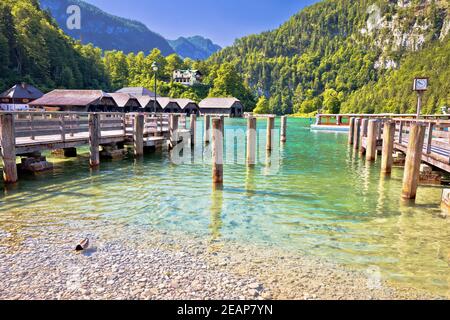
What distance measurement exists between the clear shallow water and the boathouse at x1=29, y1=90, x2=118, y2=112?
4563cm

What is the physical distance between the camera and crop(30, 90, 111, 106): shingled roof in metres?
54.5

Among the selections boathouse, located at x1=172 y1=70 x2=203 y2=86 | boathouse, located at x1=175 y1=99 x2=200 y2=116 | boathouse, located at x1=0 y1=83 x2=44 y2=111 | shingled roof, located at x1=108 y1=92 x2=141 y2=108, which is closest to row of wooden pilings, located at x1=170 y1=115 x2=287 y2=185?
boathouse, located at x1=0 y1=83 x2=44 y2=111

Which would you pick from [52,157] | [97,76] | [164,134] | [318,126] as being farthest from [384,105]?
[52,157]

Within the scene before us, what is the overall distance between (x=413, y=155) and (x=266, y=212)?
4.12 metres

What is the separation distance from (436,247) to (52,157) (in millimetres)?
16711

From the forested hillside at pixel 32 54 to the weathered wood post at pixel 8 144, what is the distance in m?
65.8

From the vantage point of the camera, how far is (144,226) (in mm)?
7418

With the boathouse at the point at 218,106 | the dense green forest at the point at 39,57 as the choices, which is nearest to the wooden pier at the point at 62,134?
the dense green forest at the point at 39,57

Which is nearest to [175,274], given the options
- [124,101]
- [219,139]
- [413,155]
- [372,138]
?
[219,139]

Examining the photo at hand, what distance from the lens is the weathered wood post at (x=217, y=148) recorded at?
34.7 ft

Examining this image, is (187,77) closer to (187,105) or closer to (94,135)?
(187,105)

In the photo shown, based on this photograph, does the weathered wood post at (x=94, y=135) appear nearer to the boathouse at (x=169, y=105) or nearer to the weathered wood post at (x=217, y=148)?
the weathered wood post at (x=217, y=148)

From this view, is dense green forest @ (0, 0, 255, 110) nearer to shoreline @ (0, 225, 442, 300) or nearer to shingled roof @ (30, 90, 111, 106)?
shingled roof @ (30, 90, 111, 106)

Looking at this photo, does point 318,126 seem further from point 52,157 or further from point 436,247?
point 436,247
